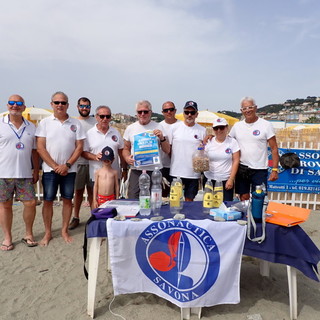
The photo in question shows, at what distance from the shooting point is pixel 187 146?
12.7ft

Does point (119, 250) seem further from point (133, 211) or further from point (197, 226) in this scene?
point (197, 226)

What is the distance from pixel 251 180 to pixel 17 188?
3547 mm

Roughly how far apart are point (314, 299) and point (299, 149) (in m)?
4.23

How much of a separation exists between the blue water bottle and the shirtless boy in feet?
6.61

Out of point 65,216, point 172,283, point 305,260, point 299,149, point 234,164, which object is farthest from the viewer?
point 299,149

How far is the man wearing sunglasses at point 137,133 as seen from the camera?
3719 millimetres

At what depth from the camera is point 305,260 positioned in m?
2.38

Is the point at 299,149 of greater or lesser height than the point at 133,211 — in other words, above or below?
above

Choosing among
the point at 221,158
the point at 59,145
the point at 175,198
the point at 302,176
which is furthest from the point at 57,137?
the point at 302,176

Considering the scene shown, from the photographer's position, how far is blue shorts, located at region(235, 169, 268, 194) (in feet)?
13.0

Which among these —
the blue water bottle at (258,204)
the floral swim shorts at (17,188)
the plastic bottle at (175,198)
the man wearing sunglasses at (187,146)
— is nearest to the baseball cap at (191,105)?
the man wearing sunglasses at (187,146)

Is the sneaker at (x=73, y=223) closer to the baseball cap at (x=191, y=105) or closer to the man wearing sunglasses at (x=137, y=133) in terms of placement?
the man wearing sunglasses at (x=137, y=133)

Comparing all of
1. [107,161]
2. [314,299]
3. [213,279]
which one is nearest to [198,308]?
[213,279]

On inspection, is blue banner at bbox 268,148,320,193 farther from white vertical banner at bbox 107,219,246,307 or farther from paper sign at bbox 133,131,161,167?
white vertical banner at bbox 107,219,246,307
